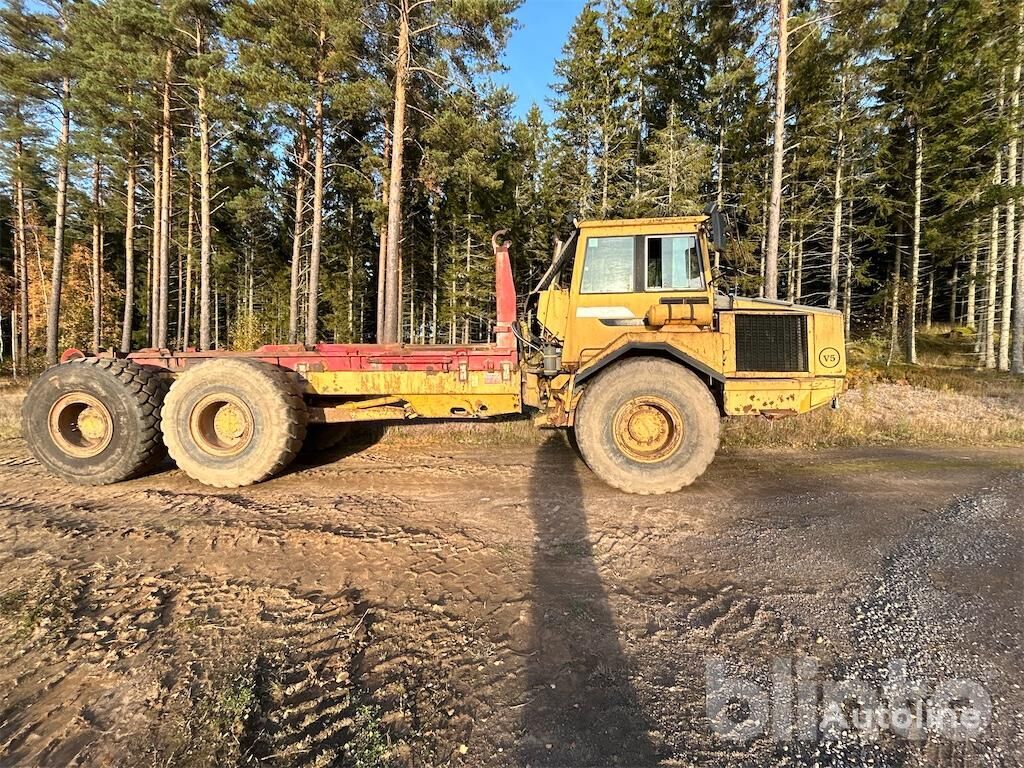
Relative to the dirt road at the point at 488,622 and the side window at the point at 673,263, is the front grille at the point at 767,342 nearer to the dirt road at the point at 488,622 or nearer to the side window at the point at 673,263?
the side window at the point at 673,263

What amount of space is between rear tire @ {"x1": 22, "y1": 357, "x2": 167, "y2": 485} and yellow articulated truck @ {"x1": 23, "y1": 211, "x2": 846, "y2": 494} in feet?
0.05

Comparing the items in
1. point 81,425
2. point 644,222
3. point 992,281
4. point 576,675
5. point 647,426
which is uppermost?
point 992,281

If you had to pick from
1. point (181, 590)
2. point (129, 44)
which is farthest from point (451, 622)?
point (129, 44)

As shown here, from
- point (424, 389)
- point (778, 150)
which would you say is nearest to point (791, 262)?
point (778, 150)

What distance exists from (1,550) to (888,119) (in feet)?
89.4

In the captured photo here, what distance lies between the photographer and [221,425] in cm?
552

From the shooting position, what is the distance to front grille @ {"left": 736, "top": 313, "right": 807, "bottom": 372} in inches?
210

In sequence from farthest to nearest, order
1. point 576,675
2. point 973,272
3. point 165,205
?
1. point 973,272
2. point 165,205
3. point 576,675

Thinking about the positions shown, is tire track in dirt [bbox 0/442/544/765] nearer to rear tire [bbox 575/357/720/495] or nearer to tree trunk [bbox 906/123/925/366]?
rear tire [bbox 575/357/720/495]

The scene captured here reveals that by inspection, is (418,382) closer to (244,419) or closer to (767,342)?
(244,419)

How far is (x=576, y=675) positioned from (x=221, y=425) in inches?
191

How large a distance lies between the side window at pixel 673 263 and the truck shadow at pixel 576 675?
3013 millimetres

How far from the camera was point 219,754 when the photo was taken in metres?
1.92

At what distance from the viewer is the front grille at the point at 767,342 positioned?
5328 mm
